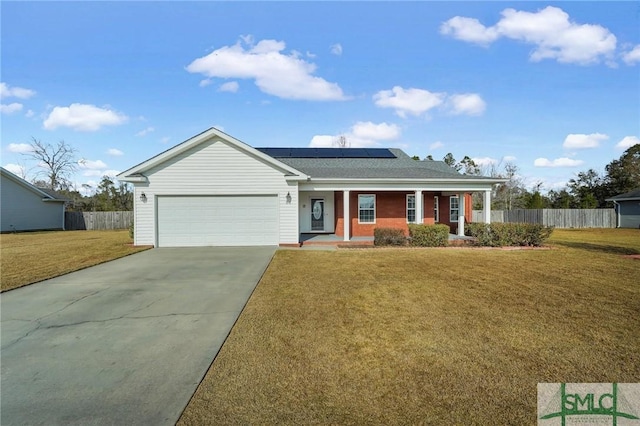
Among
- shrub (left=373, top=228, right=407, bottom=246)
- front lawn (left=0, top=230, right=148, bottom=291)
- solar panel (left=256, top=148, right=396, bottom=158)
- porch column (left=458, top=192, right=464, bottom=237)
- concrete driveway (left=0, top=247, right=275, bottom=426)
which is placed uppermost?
solar panel (left=256, top=148, right=396, bottom=158)

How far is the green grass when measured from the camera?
9.07 ft

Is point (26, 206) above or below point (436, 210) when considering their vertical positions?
above

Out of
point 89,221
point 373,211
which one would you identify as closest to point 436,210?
point 373,211

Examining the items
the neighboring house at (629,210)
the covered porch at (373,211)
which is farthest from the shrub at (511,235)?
the neighboring house at (629,210)

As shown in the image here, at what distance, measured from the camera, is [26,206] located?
25484mm

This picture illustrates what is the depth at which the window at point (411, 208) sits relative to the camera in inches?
664

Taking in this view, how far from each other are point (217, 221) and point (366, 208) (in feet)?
25.3

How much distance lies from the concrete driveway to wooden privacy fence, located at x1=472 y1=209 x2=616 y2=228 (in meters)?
27.1

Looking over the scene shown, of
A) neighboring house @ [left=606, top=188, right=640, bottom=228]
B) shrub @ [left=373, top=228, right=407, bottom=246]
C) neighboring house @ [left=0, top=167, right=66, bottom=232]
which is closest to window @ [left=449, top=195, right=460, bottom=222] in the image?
shrub @ [left=373, top=228, right=407, bottom=246]

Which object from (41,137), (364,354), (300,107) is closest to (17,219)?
(41,137)

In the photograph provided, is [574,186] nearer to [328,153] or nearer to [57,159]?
[328,153]

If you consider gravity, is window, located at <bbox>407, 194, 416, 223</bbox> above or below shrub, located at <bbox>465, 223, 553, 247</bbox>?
above

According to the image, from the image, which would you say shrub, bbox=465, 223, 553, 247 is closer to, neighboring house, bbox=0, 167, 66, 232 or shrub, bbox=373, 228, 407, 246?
shrub, bbox=373, 228, 407, 246

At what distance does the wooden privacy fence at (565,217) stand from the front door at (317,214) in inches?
664
